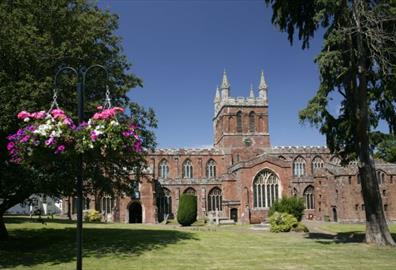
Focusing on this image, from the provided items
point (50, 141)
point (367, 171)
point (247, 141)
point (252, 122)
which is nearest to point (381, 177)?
point (247, 141)

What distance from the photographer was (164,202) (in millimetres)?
52094

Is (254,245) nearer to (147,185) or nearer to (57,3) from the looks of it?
(57,3)

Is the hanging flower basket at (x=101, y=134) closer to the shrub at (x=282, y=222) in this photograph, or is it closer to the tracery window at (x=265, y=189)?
the shrub at (x=282, y=222)

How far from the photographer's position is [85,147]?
30.2 feet

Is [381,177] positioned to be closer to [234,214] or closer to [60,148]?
[234,214]

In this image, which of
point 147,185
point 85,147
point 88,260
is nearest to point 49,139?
point 85,147

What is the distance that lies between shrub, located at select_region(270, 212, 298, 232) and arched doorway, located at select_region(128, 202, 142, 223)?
2336 centimetres

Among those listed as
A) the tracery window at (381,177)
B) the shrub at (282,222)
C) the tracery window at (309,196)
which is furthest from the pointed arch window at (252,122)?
the shrub at (282,222)

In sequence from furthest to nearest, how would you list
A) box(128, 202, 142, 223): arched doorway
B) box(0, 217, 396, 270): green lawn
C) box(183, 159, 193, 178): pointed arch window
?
box(183, 159, 193, 178): pointed arch window
box(128, 202, 142, 223): arched doorway
box(0, 217, 396, 270): green lawn

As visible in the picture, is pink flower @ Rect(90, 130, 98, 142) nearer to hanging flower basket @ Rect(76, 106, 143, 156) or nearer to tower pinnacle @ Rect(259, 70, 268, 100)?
hanging flower basket @ Rect(76, 106, 143, 156)

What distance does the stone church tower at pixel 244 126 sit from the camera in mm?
61156

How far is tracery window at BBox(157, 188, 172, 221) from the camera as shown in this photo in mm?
51781

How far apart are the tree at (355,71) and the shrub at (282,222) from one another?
27.6 feet

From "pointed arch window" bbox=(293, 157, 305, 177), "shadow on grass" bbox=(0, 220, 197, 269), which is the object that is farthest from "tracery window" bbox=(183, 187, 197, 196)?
"shadow on grass" bbox=(0, 220, 197, 269)
